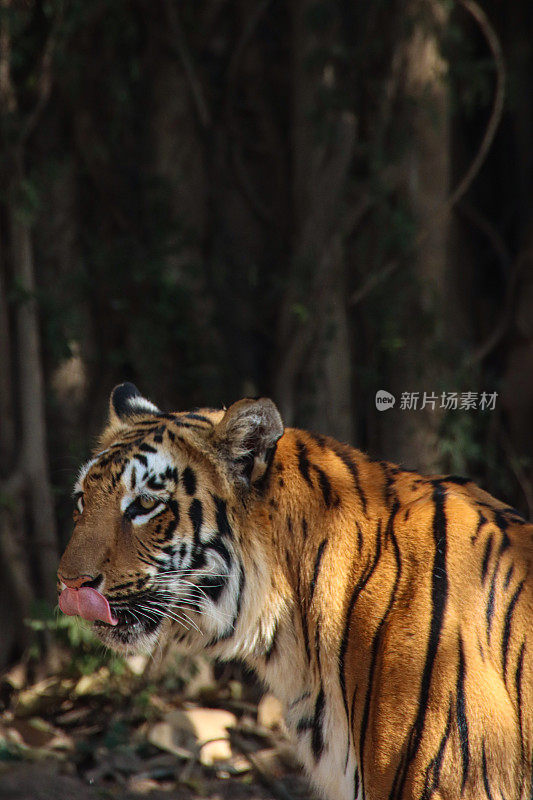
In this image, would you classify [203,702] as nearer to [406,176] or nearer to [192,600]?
[192,600]

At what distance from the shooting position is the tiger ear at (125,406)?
8.44 feet

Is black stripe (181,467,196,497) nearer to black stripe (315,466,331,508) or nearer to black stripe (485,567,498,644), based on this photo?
black stripe (315,466,331,508)

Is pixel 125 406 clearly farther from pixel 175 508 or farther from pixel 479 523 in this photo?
pixel 479 523

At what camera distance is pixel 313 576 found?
225cm

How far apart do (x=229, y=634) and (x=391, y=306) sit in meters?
2.68

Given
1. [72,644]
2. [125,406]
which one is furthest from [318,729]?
[72,644]

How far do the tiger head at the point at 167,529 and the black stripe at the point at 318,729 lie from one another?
0.92 ft

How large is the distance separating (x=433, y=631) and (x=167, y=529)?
0.67 meters

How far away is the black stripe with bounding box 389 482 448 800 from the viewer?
198cm

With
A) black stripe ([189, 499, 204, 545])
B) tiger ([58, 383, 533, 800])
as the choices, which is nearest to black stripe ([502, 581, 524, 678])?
tiger ([58, 383, 533, 800])

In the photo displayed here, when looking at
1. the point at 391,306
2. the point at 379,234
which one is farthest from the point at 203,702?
the point at 379,234

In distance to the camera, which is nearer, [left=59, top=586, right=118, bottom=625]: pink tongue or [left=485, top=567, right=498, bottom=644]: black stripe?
[left=485, top=567, right=498, bottom=644]: black stripe

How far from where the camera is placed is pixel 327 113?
15.2 feet

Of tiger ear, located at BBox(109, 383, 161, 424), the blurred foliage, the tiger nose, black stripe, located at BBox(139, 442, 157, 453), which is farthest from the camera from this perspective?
the blurred foliage
